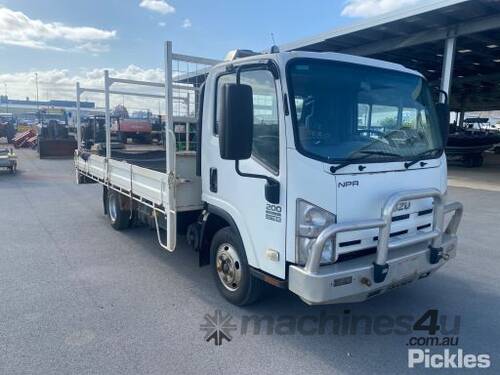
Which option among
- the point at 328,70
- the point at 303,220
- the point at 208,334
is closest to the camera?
the point at 303,220

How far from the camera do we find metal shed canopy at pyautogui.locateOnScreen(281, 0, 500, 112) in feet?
36.7

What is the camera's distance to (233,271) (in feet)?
12.0

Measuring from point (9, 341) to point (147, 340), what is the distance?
112 cm

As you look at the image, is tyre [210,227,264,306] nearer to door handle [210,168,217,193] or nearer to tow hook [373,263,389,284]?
door handle [210,168,217,193]

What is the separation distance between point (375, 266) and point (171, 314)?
1960 millimetres

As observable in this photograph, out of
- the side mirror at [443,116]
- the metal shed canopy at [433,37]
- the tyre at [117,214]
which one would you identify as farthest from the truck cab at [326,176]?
the metal shed canopy at [433,37]

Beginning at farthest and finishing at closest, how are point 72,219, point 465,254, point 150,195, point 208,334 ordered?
point 72,219, point 465,254, point 150,195, point 208,334

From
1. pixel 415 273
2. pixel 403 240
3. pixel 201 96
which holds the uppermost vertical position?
pixel 201 96

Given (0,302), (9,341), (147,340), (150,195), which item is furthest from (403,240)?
(0,302)

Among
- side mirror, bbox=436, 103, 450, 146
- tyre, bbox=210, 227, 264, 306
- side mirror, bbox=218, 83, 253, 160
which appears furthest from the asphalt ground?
side mirror, bbox=436, 103, 450, 146

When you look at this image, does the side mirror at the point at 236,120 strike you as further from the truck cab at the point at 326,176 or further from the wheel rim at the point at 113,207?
the wheel rim at the point at 113,207

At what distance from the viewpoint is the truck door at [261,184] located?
2.96 meters

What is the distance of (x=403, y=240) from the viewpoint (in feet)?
10.3

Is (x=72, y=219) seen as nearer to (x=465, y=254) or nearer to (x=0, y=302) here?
(x=0, y=302)
